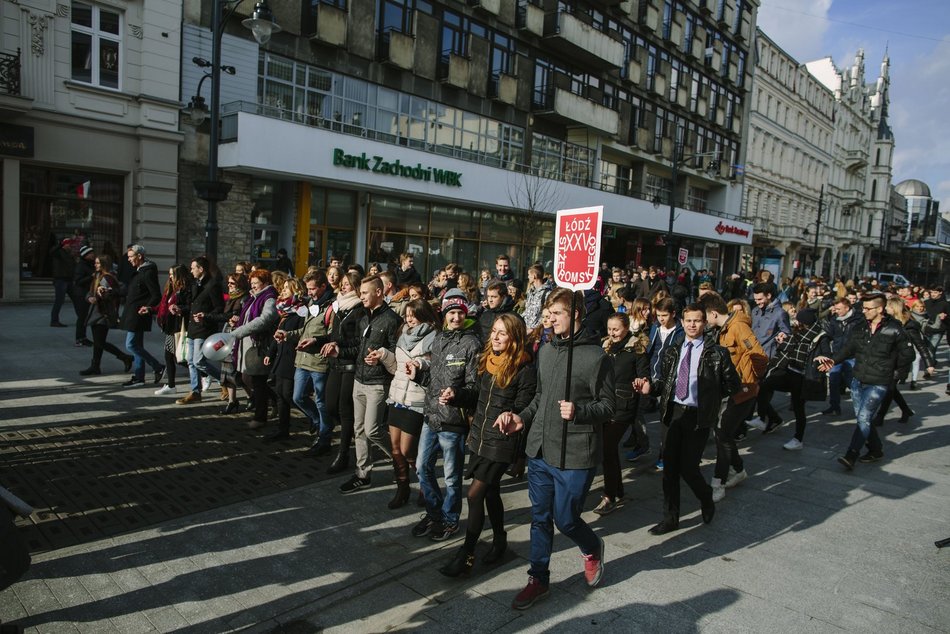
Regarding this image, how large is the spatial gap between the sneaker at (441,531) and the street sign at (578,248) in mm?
1991

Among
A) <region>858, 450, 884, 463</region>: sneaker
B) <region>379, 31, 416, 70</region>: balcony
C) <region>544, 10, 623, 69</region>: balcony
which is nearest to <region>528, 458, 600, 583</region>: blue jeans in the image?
<region>858, 450, 884, 463</region>: sneaker

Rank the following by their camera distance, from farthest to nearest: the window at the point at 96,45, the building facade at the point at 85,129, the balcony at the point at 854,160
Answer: the balcony at the point at 854,160
the window at the point at 96,45
the building facade at the point at 85,129

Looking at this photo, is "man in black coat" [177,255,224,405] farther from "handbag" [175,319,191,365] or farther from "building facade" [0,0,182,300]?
"building facade" [0,0,182,300]

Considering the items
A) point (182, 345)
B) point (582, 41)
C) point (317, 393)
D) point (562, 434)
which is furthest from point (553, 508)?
point (582, 41)

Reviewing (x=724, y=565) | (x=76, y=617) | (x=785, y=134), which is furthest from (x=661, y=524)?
(x=785, y=134)

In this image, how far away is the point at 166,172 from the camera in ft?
54.7

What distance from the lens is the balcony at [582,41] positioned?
27.2 metres

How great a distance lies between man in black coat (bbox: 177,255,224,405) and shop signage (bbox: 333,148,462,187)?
1169 centimetres

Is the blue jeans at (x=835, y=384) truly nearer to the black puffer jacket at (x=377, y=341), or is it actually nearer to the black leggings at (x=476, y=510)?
the black puffer jacket at (x=377, y=341)

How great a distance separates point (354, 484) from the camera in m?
5.61

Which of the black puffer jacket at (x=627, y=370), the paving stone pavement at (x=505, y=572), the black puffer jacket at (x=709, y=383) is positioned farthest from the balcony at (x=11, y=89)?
the black puffer jacket at (x=709, y=383)

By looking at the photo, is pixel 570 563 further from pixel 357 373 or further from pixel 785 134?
pixel 785 134

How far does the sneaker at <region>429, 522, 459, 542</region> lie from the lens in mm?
4754

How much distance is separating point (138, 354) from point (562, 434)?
695cm
